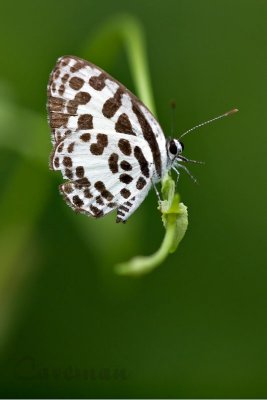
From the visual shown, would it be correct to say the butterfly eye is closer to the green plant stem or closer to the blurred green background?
the green plant stem

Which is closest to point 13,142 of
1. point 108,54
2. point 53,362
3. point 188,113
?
point 108,54

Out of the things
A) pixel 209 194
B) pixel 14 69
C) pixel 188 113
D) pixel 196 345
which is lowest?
pixel 196 345

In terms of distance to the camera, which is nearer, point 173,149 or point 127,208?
point 127,208

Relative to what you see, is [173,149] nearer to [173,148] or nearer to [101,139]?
[173,148]

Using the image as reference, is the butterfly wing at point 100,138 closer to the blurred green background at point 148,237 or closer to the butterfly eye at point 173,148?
the butterfly eye at point 173,148

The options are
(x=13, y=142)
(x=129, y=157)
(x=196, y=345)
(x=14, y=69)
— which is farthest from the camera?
(x=14, y=69)

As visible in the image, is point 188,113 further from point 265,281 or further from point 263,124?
point 265,281

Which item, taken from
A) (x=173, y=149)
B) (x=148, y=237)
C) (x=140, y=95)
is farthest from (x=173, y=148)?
(x=148, y=237)
